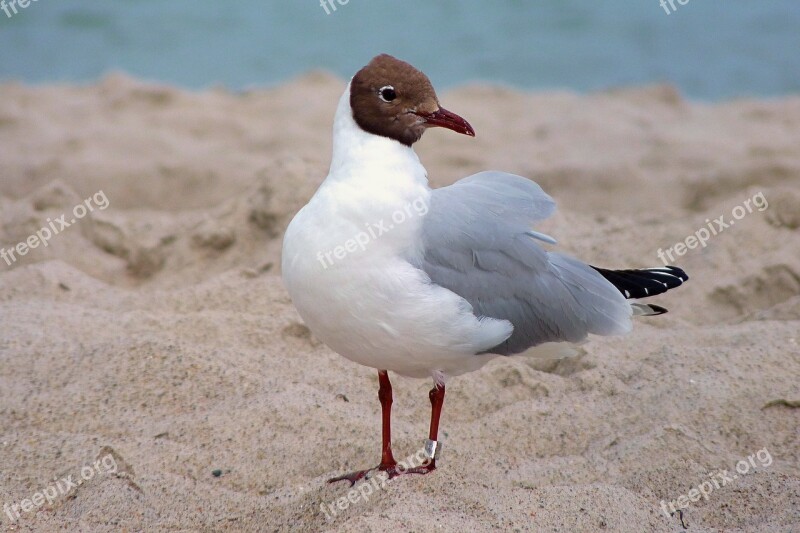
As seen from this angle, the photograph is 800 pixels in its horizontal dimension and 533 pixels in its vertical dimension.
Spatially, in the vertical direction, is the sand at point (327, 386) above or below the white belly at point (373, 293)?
below

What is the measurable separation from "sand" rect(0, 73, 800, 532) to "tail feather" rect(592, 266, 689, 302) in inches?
18.9

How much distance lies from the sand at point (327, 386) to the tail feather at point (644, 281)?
48 centimetres

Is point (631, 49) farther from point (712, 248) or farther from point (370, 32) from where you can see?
point (712, 248)

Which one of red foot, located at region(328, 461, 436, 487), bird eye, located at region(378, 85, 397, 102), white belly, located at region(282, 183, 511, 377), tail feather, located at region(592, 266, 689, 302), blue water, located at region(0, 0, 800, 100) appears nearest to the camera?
white belly, located at region(282, 183, 511, 377)

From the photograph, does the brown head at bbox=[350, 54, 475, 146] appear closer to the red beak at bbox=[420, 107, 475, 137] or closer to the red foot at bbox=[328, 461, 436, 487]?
the red beak at bbox=[420, 107, 475, 137]

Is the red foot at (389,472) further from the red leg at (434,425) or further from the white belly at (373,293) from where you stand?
the white belly at (373,293)

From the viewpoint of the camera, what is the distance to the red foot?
320 cm

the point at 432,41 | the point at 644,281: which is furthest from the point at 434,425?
the point at 432,41

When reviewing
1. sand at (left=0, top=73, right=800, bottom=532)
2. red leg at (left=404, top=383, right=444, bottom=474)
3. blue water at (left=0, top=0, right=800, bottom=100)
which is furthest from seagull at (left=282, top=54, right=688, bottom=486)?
blue water at (left=0, top=0, right=800, bottom=100)

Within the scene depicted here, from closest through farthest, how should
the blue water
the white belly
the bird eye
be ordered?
the white belly
the bird eye
the blue water

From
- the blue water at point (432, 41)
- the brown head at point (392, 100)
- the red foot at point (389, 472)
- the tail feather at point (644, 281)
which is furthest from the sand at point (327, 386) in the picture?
the blue water at point (432, 41)

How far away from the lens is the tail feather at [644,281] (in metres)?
3.46

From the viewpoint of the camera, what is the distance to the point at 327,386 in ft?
12.8

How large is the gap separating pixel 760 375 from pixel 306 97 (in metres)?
5.88
